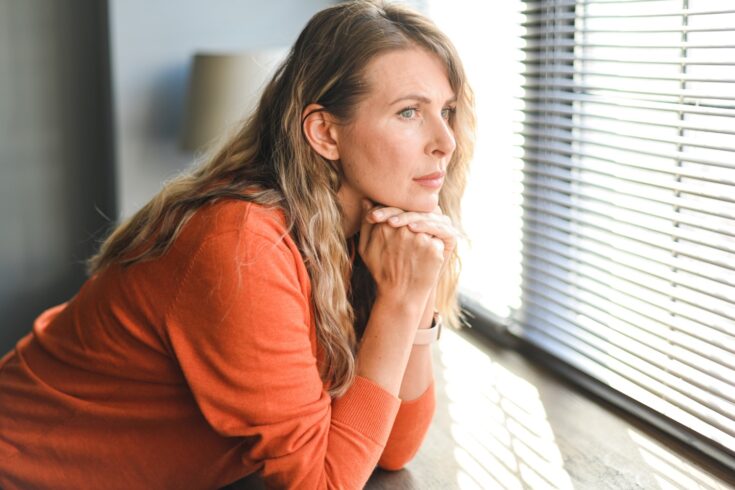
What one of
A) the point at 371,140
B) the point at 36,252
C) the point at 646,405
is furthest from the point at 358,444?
the point at 36,252

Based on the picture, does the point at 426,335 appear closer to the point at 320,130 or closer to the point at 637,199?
the point at 320,130

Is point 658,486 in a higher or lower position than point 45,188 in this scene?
lower

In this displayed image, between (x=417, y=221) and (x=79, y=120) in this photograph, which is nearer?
(x=417, y=221)

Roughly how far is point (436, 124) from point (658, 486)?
0.76 m

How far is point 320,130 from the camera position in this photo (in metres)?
1.42

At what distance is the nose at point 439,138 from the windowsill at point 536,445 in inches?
24.3

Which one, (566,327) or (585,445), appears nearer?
(585,445)

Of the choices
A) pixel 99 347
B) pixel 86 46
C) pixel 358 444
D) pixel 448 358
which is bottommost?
pixel 448 358

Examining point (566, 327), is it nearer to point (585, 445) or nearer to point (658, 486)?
point (585, 445)

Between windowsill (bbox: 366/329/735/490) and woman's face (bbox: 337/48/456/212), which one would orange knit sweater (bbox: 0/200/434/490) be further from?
windowsill (bbox: 366/329/735/490)

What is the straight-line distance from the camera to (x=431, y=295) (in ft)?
5.25

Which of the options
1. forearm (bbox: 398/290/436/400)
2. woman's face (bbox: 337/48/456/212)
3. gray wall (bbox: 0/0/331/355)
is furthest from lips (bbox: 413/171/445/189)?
gray wall (bbox: 0/0/331/355)

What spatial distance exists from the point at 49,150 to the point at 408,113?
1806mm

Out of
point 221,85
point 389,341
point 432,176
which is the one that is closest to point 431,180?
point 432,176
